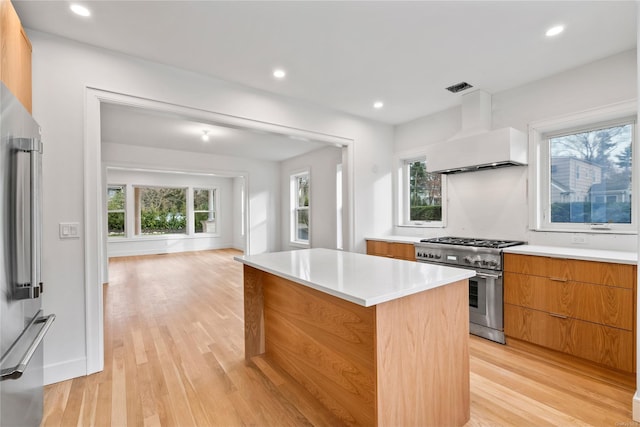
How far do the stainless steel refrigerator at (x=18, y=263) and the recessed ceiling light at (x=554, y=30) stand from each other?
334cm

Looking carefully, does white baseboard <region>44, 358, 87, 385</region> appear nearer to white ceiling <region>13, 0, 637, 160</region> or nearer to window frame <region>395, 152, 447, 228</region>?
white ceiling <region>13, 0, 637, 160</region>

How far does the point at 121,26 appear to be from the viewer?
2.18 m

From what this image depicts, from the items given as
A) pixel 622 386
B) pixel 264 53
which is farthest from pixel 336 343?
pixel 264 53

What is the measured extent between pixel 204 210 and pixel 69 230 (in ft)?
24.3

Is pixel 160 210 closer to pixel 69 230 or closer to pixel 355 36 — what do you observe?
pixel 69 230

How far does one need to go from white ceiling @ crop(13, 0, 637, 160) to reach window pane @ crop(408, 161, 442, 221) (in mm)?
1386

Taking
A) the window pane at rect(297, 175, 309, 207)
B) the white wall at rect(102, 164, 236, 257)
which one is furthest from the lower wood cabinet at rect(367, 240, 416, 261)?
the white wall at rect(102, 164, 236, 257)

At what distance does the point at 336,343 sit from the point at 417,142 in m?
3.36

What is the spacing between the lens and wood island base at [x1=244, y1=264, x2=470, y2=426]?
140 centimetres

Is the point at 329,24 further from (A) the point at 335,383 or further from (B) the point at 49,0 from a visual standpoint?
(A) the point at 335,383

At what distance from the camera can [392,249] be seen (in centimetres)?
383

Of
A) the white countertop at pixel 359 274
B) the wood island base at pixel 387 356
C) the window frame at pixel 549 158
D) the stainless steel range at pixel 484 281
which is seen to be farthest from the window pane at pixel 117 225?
the window frame at pixel 549 158

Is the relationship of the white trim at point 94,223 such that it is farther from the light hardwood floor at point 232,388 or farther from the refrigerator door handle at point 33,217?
the refrigerator door handle at point 33,217

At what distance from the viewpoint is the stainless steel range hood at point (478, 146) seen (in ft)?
9.76
